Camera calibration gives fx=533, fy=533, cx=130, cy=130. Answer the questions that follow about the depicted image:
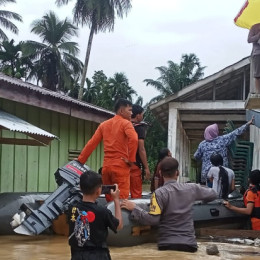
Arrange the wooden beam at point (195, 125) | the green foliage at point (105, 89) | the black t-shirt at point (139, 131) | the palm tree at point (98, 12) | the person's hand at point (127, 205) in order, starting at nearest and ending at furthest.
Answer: the person's hand at point (127, 205), the black t-shirt at point (139, 131), the wooden beam at point (195, 125), the palm tree at point (98, 12), the green foliage at point (105, 89)

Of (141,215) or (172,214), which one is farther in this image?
(141,215)

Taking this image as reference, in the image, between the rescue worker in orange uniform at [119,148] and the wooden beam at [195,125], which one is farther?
the wooden beam at [195,125]

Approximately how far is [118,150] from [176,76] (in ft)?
132

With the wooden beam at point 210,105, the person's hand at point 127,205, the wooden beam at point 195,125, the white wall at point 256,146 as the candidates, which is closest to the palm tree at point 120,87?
the wooden beam at point 195,125

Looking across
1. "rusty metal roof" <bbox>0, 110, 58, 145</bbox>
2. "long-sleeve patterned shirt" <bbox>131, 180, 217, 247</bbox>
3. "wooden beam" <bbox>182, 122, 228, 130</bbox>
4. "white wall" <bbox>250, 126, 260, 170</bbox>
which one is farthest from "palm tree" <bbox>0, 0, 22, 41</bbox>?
"long-sleeve patterned shirt" <bbox>131, 180, 217, 247</bbox>

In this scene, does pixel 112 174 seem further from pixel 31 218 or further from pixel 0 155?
pixel 0 155

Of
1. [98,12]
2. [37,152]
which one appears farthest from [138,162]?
[98,12]

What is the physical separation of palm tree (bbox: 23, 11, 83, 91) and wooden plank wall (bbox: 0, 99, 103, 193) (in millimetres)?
32666

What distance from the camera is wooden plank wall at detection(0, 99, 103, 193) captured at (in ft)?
31.4

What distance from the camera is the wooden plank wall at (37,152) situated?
9.57 m

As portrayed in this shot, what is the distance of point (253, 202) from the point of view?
8078 millimetres

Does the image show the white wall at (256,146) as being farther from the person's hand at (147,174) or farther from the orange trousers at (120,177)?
the orange trousers at (120,177)

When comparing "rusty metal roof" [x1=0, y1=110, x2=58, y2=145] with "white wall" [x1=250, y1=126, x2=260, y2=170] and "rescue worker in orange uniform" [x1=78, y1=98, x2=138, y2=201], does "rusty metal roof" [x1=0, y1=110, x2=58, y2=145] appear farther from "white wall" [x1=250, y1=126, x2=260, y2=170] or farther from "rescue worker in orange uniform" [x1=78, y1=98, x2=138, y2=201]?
"white wall" [x1=250, y1=126, x2=260, y2=170]

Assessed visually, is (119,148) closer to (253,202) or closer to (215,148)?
(253,202)
